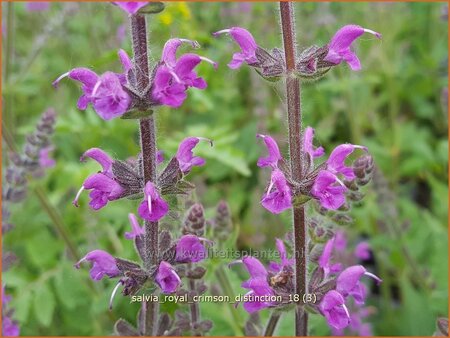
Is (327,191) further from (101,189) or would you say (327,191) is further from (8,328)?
(8,328)

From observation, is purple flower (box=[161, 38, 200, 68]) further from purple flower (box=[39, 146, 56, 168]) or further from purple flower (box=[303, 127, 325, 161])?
purple flower (box=[39, 146, 56, 168])

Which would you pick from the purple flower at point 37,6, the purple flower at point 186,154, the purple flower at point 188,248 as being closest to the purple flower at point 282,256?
the purple flower at point 188,248

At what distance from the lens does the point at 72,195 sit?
368 cm

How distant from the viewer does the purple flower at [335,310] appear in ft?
6.11

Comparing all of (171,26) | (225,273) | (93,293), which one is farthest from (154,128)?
(171,26)

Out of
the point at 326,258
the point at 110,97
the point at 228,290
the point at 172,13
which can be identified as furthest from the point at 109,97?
the point at 172,13

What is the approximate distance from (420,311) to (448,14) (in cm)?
159

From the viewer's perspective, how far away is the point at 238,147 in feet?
13.1

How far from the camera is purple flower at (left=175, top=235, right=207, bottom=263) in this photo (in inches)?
74.0

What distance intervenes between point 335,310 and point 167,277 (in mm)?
518

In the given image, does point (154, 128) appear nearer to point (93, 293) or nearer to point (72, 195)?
point (93, 293)

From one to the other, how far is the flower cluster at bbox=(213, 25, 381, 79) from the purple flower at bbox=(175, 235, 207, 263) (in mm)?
527

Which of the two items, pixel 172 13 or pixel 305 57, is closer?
pixel 305 57

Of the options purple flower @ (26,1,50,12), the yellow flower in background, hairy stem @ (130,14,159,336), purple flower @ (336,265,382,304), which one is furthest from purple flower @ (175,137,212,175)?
purple flower @ (26,1,50,12)
